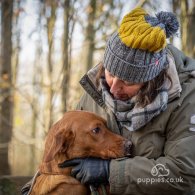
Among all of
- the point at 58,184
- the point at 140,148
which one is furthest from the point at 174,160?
the point at 58,184

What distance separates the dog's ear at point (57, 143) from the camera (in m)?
3.19

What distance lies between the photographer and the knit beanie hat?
2.81 metres

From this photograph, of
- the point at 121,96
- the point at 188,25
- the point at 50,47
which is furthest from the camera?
the point at 50,47

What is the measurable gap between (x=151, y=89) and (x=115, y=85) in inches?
9.1

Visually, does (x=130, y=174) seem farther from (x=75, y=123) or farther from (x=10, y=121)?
(x=10, y=121)

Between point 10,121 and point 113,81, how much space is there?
681cm

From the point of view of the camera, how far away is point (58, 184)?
3.18 m

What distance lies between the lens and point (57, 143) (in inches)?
126

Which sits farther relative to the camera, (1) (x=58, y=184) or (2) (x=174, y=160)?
(1) (x=58, y=184)

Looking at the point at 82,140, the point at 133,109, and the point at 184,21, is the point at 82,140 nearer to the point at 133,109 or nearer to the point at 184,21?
the point at 133,109

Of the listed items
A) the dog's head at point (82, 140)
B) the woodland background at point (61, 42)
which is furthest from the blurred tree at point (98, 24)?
the dog's head at point (82, 140)

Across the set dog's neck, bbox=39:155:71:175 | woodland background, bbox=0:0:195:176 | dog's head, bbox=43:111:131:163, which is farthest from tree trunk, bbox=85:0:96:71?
dog's neck, bbox=39:155:71:175

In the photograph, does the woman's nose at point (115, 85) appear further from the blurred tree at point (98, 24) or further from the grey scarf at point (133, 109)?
the blurred tree at point (98, 24)

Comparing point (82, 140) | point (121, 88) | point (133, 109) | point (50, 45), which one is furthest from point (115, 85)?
point (50, 45)
